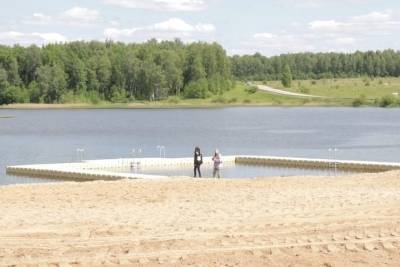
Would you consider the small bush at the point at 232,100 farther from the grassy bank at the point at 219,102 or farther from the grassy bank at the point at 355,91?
the grassy bank at the point at 355,91

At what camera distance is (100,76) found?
14400cm

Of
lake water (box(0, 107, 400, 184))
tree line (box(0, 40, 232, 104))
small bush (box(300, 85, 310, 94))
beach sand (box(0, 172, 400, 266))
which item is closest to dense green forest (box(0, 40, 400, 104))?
tree line (box(0, 40, 232, 104))

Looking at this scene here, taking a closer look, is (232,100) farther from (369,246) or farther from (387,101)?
(369,246)

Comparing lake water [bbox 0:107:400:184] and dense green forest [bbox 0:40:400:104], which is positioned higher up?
dense green forest [bbox 0:40:400:104]

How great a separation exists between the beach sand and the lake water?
16016 millimetres

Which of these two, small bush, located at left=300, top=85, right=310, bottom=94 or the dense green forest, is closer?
the dense green forest

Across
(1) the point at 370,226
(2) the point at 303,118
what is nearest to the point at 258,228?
(1) the point at 370,226

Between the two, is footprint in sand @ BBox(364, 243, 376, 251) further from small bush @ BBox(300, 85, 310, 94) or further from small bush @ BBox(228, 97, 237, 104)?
small bush @ BBox(300, 85, 310, 94)

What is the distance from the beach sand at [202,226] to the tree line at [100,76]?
11838cm

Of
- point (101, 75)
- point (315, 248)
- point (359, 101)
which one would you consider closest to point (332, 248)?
point (315, 248)

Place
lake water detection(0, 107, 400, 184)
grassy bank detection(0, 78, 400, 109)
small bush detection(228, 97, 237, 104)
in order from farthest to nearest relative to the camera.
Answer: small bush detection(228, 97, 237, 104)
grassy bank detection(0, 78, 400, 109)
lake water detection(0, 107, 400, 184)

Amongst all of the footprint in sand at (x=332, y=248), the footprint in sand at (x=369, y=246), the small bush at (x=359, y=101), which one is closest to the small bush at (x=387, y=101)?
the small bush at (x=359, y=101)

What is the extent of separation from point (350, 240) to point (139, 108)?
13338 centimetres

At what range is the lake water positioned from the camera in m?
55.8
